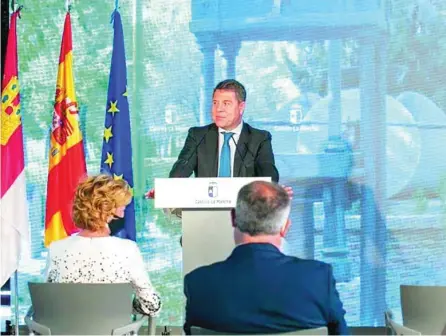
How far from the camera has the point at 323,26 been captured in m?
6.89

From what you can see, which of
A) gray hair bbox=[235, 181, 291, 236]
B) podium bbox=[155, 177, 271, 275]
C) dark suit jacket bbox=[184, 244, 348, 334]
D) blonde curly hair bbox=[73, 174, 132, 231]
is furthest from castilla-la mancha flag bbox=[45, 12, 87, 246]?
dark suit jacket bbox=[184, 244, 348, 334]

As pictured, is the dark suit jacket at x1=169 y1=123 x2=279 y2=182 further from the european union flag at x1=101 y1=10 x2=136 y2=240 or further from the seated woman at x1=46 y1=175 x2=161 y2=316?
the seated woman at x1=46 y1=175 x2=161 y2=316

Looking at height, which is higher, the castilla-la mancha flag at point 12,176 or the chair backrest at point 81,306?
the castilla-la mancha flag at point 12,176

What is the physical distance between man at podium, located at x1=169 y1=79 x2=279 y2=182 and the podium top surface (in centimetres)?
110

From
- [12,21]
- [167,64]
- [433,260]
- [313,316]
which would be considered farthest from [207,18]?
[313,316]

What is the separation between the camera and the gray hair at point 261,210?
3.04 meters

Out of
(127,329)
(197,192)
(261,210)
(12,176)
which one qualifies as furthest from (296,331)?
(12,176)

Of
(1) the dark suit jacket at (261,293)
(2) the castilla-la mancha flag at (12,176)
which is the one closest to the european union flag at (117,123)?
(2) the castilla-la mancha flag at (12,176)

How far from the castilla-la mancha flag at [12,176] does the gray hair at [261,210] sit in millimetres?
3657

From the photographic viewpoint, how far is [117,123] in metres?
6.71

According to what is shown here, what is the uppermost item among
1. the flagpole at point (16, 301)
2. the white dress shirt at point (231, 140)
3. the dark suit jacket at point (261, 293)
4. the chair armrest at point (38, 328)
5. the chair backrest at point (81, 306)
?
the white dress shirt at point (231, 140)

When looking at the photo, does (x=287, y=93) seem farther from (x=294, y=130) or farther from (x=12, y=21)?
(x=12, y=21)

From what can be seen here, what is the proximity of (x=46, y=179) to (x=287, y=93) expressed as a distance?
2047 millimetres

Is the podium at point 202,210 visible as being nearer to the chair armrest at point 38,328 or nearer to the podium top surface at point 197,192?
the podium top surface at point 197,192
